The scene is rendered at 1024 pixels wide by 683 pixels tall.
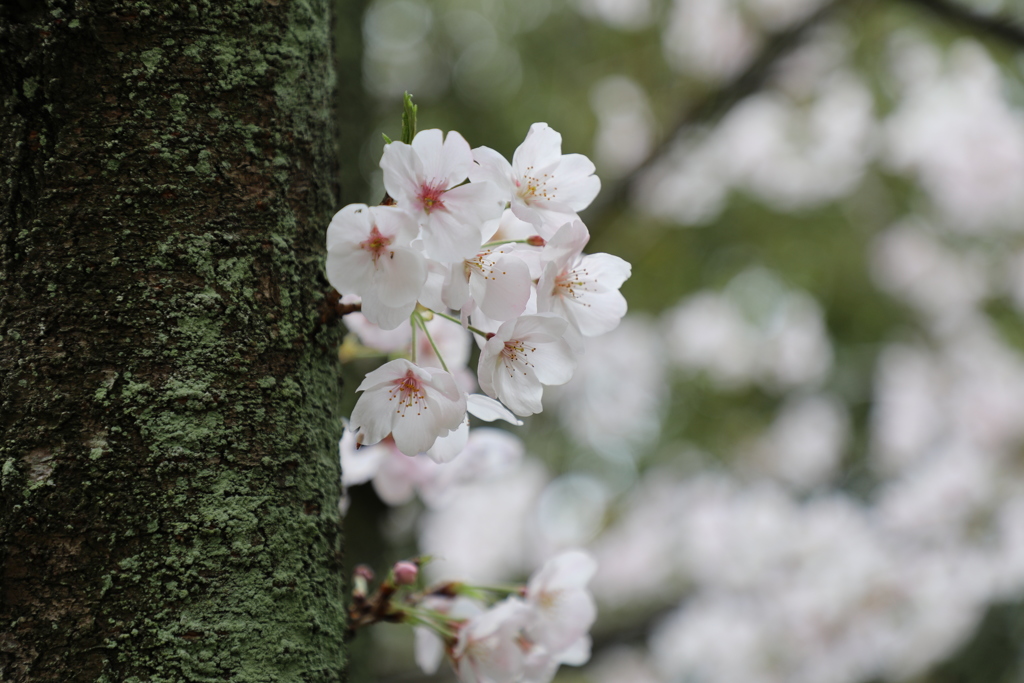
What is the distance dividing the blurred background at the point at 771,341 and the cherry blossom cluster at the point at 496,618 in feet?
6.02

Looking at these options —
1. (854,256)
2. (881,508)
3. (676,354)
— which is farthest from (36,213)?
(854,256)

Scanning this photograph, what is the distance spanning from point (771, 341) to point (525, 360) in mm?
5603

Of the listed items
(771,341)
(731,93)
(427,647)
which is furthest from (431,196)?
(771,341)

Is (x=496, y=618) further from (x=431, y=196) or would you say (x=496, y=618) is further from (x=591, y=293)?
(x=431, y=196)

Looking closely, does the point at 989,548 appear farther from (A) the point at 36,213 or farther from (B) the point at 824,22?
(A) the point at 36,213

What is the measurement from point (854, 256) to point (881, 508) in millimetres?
→ 2187

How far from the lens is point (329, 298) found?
2.45ft

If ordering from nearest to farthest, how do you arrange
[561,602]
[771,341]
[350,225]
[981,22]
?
1. [350,225]
2. [561,602]
3. [981,22]
4. [771,341]

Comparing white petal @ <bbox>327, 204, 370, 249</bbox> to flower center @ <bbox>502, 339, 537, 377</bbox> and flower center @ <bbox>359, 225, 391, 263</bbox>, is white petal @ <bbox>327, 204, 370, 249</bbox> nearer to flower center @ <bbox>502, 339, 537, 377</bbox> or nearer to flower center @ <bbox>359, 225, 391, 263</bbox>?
flower center @ <bbox>359, 225, 391, 263</bbox>

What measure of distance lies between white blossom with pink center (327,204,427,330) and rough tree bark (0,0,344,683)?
0.13m

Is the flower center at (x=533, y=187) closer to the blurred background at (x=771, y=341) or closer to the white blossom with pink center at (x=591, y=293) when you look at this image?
the white blossom with pink center at (x=591, y=293)

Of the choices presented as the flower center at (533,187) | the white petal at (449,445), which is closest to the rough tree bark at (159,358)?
the white petal at (449,445)

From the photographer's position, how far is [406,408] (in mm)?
→ 707

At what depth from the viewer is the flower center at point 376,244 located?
62 centimetres
